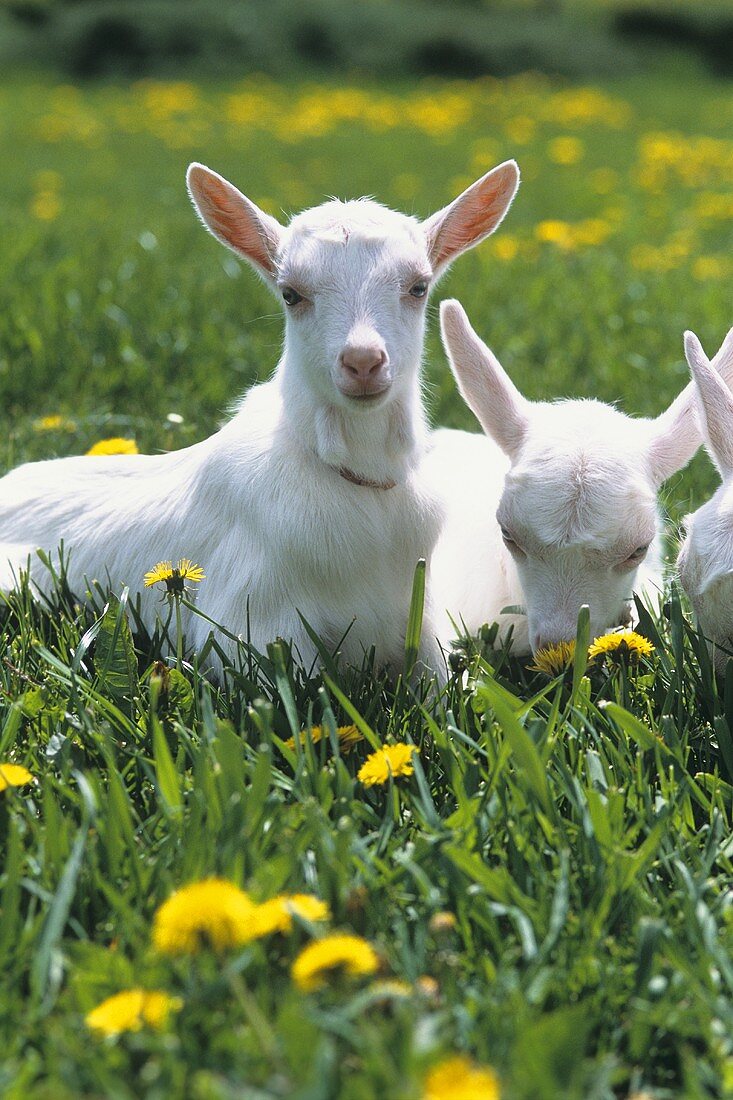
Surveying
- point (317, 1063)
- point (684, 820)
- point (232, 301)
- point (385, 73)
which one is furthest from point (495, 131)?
point (317, 1063)

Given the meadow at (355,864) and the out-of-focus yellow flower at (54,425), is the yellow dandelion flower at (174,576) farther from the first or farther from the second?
the out-of-focus yellow flower at (54,425)

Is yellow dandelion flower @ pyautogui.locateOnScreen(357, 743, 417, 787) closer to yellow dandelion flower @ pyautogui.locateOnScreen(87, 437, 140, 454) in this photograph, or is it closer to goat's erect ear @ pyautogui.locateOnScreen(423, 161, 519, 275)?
goat's erect ear @ pyautogui.locateOnScreen(423, 161, 519, 275)

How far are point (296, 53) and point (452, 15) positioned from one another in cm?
295

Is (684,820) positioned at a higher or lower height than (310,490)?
lower

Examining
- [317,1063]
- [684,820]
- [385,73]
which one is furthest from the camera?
[385,73]

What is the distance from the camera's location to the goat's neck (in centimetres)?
322

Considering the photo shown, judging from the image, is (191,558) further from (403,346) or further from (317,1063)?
(317,1063)

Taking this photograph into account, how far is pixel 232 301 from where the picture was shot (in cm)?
630

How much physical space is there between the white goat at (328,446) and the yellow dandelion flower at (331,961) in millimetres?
1387

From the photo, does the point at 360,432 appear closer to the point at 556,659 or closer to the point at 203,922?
the point at 556,659

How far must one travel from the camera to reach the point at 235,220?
11.1 feet

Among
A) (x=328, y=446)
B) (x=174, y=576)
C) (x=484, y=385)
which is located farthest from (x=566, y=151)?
(x=174, y=576)

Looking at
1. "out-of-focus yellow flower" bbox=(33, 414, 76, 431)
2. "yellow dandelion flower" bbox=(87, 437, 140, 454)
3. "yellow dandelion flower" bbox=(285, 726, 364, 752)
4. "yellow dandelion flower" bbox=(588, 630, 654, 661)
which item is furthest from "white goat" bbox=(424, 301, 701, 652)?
"out-of-focus yellow flower" bbox=(33, 414, 76, 431)

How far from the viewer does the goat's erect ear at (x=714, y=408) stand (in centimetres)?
310
